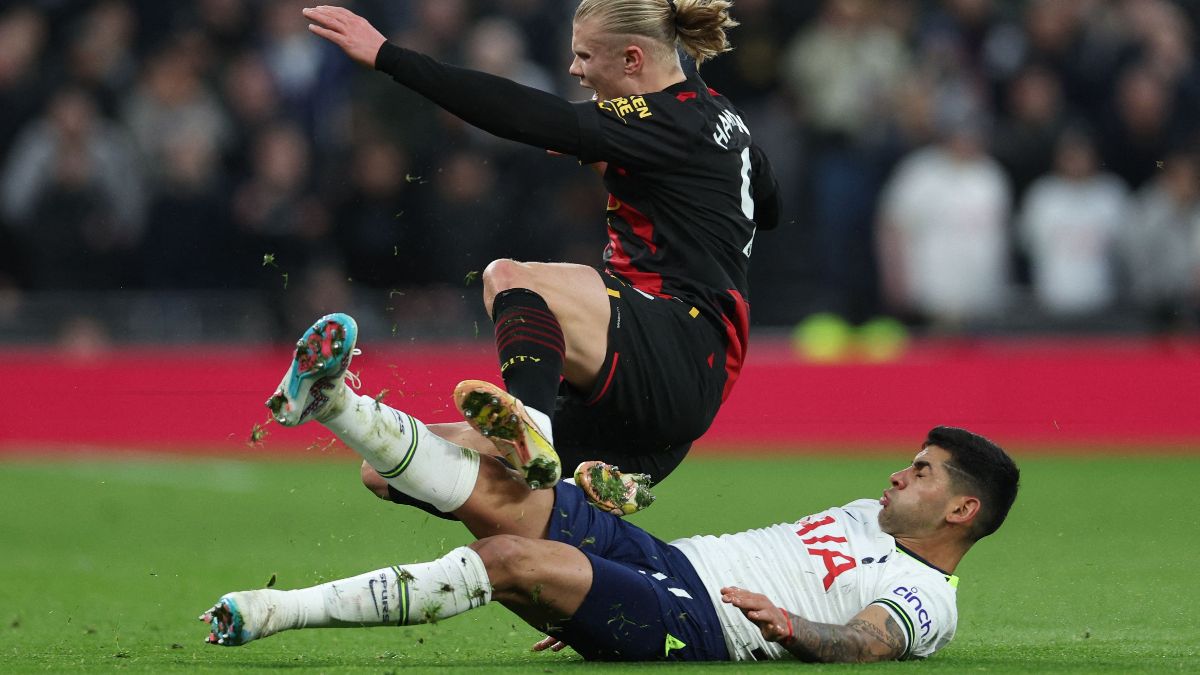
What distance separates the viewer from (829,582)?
555cm

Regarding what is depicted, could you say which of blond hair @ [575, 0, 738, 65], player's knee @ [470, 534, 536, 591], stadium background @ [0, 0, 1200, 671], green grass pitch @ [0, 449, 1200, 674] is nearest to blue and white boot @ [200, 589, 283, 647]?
green grass pitch @ [0, 449, 1200, 674]

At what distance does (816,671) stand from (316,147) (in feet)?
31.7

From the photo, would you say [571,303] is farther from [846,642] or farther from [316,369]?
[846,642]

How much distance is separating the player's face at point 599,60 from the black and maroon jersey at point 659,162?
7.0 inches

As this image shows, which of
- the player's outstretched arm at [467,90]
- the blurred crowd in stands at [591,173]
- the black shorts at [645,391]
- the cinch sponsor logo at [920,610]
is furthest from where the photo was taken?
the blurred crowd in stands at [591,173]

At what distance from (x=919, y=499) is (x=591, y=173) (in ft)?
26.6

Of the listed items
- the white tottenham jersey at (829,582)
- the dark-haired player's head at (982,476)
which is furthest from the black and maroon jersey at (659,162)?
the dark-haired player's head at (982,476)

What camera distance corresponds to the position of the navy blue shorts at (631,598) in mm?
5320

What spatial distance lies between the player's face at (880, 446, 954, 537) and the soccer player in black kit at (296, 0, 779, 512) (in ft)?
2.17

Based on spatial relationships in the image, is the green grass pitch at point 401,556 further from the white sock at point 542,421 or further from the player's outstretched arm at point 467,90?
the player's outstretched arm at point 467,90

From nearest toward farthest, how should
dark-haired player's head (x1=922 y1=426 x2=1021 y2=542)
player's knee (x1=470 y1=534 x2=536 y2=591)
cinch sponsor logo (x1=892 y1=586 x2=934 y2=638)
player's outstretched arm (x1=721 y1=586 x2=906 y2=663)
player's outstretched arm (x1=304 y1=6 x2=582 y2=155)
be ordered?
player's outstretched arm (x1=721 y1=586 x2=906 y2=663), player's knee (x1=470 y1=534 x2=536 y2=591), player's outstretched arm (x1=304 y1=6 x2=582 y2=155), cinch sponsor logo (x1=892 y1=586 x2=934 y2=638), dark-haired player's head (x1=922 y1=426 x2=1021 y2=542)

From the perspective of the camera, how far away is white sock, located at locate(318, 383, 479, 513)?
517 centimetres

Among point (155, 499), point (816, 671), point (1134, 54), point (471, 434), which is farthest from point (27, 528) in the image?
point (1134, 54)

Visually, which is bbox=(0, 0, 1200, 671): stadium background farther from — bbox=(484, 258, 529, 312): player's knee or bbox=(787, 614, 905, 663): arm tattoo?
bbox=(787, 614, 905, 663): arm tattoo
